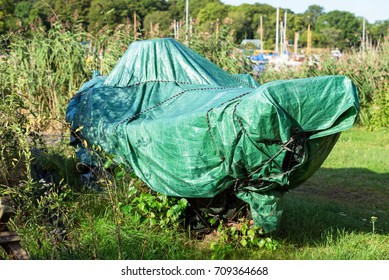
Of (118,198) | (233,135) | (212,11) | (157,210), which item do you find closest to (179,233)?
(157,210)

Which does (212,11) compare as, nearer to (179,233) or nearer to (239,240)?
(179,233)

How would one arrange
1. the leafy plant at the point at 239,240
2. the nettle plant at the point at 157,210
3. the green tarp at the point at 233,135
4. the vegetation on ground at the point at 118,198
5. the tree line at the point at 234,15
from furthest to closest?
the tree line at the point at 234,15 → the nettle plant at the point at 157,210 → the leafy plant at the point at 239,240 → the vegetation on ground at the point at 118,198 → the green tarp at the point at 233,135

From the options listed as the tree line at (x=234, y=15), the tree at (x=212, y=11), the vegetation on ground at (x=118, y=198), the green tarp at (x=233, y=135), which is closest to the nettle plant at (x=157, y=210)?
the vegetation on ground at (x=118, y=198)

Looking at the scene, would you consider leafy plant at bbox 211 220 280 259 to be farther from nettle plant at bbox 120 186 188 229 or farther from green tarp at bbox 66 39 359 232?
nettle plant at bbox 120 186 188 229

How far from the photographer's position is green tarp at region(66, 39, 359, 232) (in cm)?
473

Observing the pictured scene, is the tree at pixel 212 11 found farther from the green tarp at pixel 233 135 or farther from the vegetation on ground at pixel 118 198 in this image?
the green tarp at pixel 233 135

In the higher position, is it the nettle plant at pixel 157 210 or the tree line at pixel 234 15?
the tree line at pixel 234 15

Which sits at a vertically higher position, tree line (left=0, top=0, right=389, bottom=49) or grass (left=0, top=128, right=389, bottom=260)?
tree line (left=0, top=0, right=389, bottom=49)

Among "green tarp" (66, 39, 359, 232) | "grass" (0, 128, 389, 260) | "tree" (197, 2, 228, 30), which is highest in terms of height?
"tree" (197, 2, 228, 30)

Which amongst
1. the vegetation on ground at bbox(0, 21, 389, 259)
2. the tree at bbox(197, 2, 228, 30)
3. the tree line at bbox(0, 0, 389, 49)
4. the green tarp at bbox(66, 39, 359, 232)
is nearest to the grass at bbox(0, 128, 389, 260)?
the vegetation on ground at bbox(0, 21, 389, 259)

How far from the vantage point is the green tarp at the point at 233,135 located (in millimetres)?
4730

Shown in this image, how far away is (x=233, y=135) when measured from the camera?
483 cm

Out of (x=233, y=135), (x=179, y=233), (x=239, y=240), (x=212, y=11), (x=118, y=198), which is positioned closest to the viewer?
(x=233, y=135)
